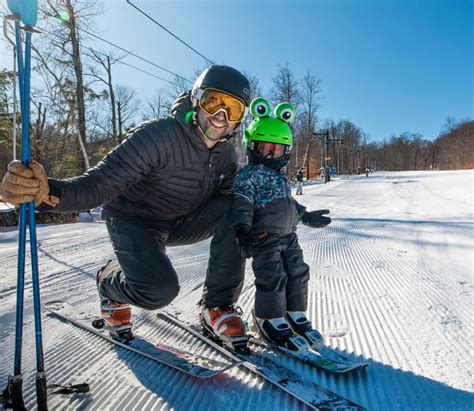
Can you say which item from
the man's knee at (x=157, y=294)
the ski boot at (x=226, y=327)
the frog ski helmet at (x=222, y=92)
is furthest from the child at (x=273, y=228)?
the man's knee at (x=157, y=294)

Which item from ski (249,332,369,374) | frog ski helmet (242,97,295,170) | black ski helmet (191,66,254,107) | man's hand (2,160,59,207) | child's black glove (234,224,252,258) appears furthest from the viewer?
frog ski helmet (242,97,295,170)

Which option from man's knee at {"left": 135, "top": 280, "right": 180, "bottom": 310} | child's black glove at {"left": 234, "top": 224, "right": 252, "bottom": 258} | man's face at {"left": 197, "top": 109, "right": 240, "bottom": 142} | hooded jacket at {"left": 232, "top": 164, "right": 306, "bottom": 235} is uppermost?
man's face at {"left": 197, "top": 109, "right": 240, "bottom": 142}

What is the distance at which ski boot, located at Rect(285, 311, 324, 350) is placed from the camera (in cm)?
164

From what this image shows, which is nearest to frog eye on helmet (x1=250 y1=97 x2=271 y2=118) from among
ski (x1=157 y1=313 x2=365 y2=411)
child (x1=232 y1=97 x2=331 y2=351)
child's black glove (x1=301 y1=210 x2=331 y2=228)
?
child (x1=232 y1=97 x2=331 y2=351)

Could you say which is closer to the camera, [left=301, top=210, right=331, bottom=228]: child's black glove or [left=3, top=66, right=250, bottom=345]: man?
[left=3, top=66, right=250, bottom=345]: man

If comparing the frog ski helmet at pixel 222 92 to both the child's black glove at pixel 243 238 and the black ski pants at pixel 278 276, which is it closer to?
the child's black glove at pixel 243 238

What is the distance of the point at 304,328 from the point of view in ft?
5.61

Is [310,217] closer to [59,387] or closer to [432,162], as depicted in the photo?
[59,387]

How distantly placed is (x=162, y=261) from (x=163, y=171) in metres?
0.48

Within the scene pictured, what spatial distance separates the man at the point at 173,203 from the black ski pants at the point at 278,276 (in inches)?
5.8

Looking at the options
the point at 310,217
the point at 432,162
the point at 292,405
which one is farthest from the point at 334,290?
the point at 432,162

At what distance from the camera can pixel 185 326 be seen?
6.30 feet

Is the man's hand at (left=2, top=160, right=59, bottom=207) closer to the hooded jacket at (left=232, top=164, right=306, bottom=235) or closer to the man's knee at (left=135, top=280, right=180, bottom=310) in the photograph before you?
the man's knee at (left=135, top=280, right=180, bottom=310)

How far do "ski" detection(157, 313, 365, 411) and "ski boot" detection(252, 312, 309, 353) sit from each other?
110 mm
